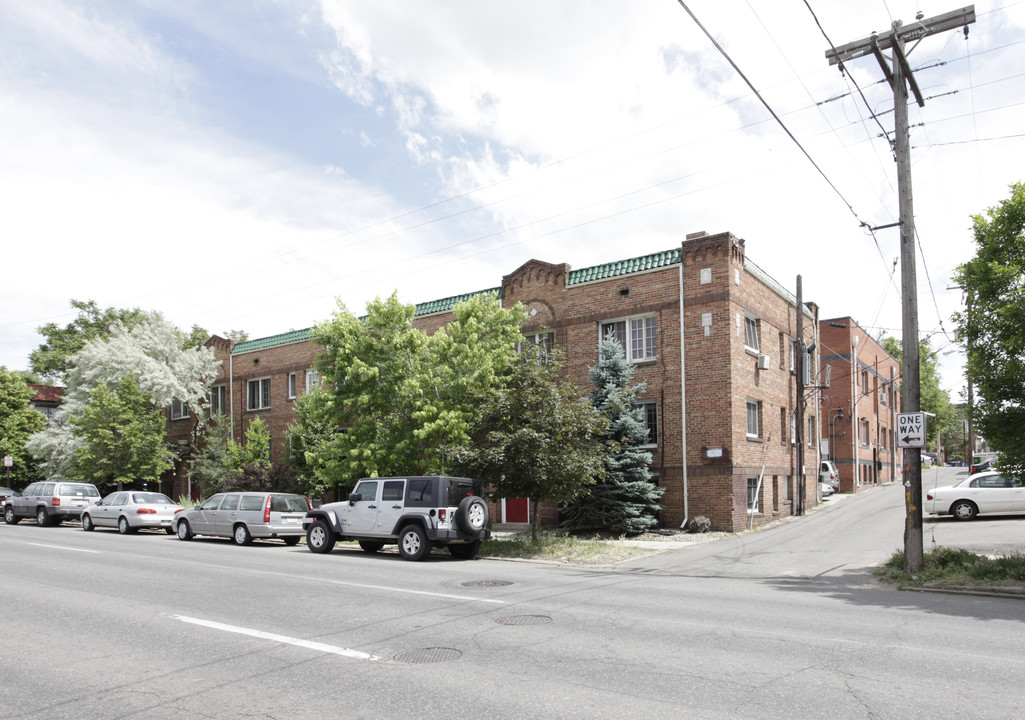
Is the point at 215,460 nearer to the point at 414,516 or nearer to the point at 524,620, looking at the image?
the point at 414,516

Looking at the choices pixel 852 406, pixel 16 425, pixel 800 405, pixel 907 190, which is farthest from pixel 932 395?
pixel 16 425

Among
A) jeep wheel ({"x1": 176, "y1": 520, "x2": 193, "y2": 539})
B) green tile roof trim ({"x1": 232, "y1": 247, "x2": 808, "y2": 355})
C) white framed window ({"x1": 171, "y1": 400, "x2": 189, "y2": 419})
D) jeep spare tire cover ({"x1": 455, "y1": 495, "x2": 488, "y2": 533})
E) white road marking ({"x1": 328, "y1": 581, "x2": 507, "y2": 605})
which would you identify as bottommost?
jeep wheel ({"x1": 176, "y1": 520, "x2": 193, "y2": 539})

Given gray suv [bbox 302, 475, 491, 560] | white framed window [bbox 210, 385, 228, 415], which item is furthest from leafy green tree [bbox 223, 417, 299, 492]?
gray suv [bbox 302, 475, 491, 560]

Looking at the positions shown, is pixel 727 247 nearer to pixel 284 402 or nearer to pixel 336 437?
pixel 336 437

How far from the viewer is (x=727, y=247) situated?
74.7 ft

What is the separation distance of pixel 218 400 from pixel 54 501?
10.8 m

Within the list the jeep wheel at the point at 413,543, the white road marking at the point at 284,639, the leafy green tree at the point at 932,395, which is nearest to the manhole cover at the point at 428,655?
the white road marking at the point at 284,639

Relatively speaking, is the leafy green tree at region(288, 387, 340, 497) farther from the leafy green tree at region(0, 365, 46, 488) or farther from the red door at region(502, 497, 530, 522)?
the leafy green tree at region(0, 365, 46, 488)

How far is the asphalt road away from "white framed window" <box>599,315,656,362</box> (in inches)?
423

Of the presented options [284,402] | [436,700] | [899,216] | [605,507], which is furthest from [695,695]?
[284,402]

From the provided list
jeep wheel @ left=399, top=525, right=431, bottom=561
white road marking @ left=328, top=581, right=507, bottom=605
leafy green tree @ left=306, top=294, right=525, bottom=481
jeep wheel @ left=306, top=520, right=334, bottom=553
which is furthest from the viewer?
leafy green tree @ left=306, top=294, right=525, bottom=481

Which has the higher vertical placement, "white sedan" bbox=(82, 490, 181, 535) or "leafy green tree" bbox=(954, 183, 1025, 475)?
"leafy green tree" bbox=(954, 183, 1025, 475)

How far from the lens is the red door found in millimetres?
26562

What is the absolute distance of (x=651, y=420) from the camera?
24.0m
